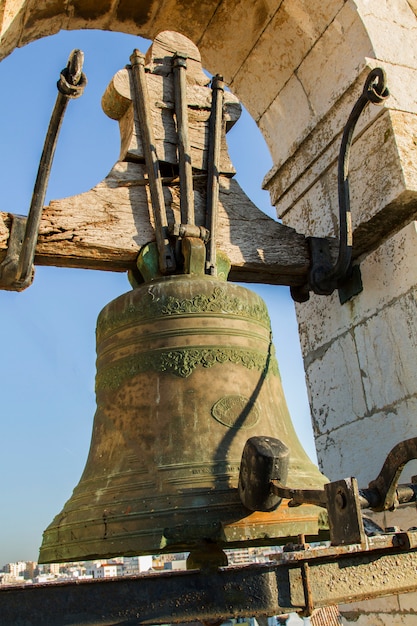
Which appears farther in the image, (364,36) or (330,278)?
(364,36)

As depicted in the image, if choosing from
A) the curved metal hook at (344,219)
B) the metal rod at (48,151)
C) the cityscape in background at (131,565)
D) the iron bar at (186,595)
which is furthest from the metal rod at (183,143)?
the iron bar at (186,595)

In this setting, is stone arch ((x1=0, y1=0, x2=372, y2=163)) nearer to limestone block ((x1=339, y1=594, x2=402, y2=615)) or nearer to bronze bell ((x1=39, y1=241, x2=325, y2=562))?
bronze bell ((x1=39, y1=241, x2=325, y2=562))

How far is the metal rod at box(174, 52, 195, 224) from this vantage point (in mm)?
2307

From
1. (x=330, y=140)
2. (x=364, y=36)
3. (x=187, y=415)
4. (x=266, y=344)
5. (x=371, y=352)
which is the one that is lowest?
(x=187, y=415)

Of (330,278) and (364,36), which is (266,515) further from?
(364,36)

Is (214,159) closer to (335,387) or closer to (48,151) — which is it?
(48,151)

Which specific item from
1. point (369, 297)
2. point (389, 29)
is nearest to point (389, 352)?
point (369, 297)

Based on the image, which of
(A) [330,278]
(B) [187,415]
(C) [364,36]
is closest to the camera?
(B) [187,415]

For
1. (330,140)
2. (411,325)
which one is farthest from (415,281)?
(330,140)

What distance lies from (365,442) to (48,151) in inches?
67.5

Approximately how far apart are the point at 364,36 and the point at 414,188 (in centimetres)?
82

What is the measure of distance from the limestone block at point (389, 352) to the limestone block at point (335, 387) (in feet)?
0.18

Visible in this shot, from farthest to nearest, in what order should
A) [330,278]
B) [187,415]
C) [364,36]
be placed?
[364,36], [330,278], [187,415]

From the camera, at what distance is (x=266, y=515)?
5.10 ft
